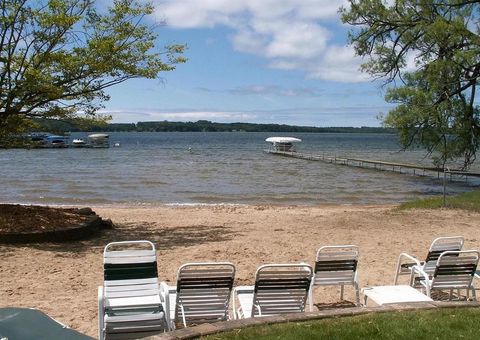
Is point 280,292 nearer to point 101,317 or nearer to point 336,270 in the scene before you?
point 336,270

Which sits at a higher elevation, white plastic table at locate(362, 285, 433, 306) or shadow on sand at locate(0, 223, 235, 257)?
white plastic table at locate(362, 285, 433, 306)

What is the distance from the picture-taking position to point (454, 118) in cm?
2216

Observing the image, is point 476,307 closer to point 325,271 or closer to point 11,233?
point 325,271

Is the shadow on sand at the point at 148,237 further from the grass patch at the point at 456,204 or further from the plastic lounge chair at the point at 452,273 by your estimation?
the grass patch at the point at 456,204

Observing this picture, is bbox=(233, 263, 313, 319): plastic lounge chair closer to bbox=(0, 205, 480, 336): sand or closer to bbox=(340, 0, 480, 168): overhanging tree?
bbox=(0, 205, 480, 336): sand

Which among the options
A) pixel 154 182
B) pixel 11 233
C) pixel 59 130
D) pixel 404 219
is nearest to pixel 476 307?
pixel 11 233

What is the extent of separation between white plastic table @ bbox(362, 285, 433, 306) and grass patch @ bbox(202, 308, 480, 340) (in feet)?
2.07

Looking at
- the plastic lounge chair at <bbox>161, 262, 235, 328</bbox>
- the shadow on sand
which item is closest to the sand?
the shadow on sand

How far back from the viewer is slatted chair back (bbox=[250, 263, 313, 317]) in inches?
216

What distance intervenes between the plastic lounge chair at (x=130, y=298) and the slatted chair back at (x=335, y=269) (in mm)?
1872

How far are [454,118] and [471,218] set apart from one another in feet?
26.9

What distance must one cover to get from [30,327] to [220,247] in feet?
23.3

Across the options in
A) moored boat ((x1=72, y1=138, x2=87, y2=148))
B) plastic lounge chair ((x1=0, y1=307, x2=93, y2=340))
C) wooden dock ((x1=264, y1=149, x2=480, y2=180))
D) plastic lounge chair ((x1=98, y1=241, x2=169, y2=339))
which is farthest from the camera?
moored boat ((x1=72, y1=138, x2=87, y2=148))

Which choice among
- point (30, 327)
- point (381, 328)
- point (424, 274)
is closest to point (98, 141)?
point (424, 274)
